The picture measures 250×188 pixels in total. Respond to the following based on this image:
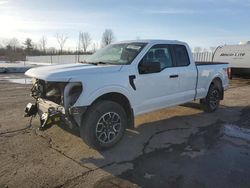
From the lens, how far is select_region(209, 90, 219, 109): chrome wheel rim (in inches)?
292

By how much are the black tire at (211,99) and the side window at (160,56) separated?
211 centimetres

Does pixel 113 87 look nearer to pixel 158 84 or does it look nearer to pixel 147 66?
pixel 147 66

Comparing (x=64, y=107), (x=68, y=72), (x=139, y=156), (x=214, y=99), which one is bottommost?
(x=139, y=156)

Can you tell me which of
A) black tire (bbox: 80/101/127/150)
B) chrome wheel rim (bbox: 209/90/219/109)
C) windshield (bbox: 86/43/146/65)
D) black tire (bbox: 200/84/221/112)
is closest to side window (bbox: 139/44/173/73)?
windshield (bbox: 86/43/146/65)

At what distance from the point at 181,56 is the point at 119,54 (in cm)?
168

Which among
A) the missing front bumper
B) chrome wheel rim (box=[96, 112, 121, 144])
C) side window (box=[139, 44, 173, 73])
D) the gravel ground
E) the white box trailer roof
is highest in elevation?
the white box trailer roof

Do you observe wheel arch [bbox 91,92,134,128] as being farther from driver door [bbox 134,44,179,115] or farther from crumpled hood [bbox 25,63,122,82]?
crumpled hood [bbox 25,63,122,82]

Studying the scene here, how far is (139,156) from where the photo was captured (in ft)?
14.4

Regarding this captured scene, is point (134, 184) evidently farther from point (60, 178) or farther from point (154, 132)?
point (154, 132)

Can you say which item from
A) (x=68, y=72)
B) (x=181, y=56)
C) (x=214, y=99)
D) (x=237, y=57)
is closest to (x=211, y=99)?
(x=214, y=99)

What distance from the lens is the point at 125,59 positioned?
→ 5125mm

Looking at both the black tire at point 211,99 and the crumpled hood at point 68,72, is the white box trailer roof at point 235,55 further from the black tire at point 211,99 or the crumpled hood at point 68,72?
the crumpled hood at point 68,72

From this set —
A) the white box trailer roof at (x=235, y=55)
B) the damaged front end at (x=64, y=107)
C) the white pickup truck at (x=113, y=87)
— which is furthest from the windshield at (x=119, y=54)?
the white box trailer roof at (x=235, y=55)

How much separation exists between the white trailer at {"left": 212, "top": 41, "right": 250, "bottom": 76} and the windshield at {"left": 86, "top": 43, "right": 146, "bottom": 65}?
1189 centimetres
